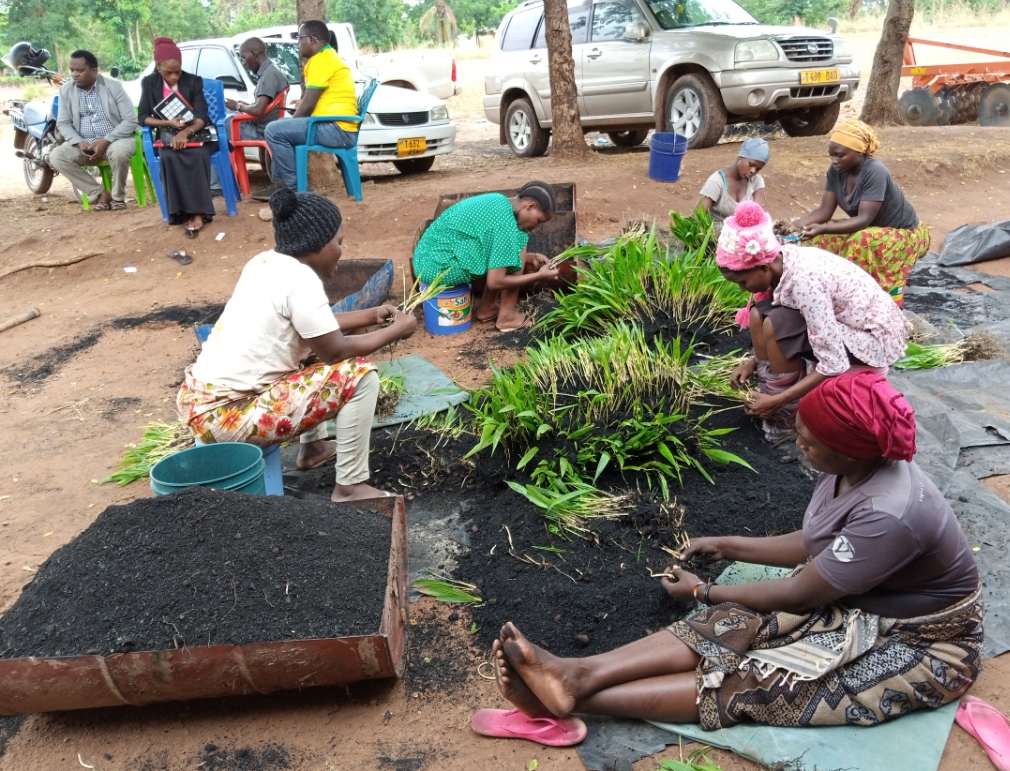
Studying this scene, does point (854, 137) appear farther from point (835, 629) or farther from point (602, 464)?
point (835, 629)

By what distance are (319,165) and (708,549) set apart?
6.41 meters

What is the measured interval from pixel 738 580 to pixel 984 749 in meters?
0.83

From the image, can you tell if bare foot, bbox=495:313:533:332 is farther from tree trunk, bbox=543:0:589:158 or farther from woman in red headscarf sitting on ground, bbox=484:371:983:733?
tree trunk, bbox=543:0:589:158

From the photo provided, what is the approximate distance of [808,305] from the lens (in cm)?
298

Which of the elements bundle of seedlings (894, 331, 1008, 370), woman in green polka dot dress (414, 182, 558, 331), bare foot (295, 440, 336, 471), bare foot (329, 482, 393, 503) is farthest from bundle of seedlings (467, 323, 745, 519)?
woman in green polka dot dress (414, 182, 558, 331)

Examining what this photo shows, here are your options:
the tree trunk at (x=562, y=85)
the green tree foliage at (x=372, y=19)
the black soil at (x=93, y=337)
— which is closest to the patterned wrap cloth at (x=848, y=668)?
the black soil at (x=93, y=337)

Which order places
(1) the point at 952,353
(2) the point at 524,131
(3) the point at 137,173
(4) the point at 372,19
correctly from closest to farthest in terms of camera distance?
(1) the point at 952,353 → (3) the point at 137,173 → (2) the point at 524,131 → (4) the point at 372,19

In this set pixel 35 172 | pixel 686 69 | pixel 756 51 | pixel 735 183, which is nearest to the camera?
pixel 735 183

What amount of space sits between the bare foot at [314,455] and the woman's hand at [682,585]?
187 centimetres

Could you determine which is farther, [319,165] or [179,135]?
[319,165]

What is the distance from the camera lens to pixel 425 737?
87.7 inches

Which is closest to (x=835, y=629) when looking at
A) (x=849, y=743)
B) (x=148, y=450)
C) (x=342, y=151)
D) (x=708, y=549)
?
(x=849, y=743)

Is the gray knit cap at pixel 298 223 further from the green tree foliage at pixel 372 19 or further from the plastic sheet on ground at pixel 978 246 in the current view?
the green tree foliage at pixel 372 19

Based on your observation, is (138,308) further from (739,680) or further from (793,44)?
(793,44)
